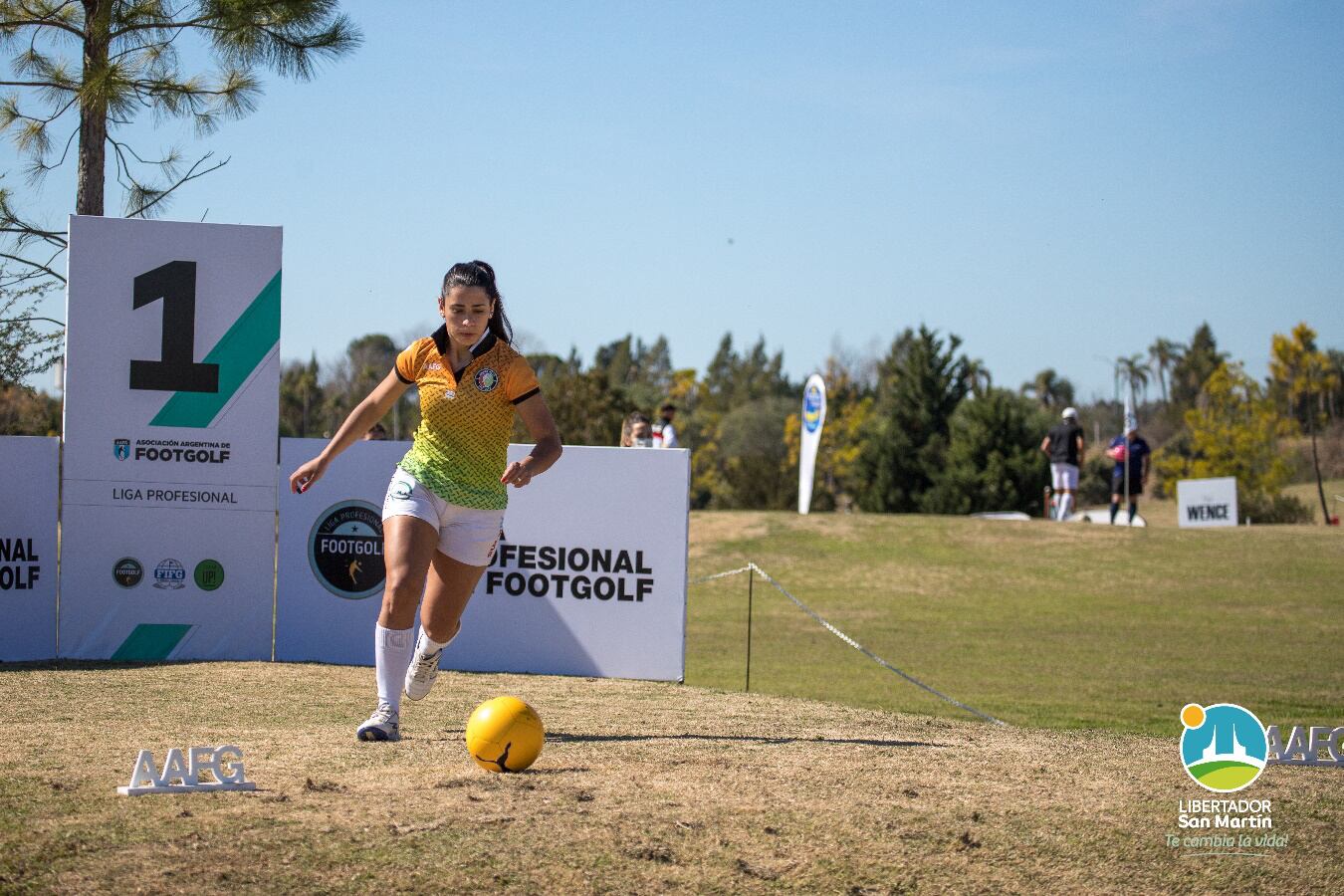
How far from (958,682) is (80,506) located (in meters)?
9.31

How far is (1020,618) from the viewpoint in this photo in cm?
2097

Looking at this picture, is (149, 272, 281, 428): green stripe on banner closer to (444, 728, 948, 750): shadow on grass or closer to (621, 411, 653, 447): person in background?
(444, 728, 948, 750): shadow on grass

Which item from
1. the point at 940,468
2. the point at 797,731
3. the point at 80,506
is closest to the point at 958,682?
the point at 797,731

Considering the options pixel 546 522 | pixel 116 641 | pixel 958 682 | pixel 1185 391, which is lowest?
pixel 958 682

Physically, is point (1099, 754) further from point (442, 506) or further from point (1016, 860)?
point (442, 506)

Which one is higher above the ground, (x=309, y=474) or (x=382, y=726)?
(x=309, y=474)

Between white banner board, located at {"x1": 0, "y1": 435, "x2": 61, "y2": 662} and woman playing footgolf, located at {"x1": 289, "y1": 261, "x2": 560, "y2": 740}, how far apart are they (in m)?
5.00

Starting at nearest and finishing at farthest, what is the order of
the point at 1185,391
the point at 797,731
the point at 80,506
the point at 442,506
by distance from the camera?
the point at 442,506 → the point at 797,731 → the point at 80,506 → the point at 1185,391

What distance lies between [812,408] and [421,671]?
66.7 ft

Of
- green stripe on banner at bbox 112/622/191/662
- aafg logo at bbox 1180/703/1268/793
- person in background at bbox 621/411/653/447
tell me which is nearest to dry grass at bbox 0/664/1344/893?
aafg logo at bbox 1180/703/1268/793

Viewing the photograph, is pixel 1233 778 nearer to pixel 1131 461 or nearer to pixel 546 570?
pixel 546 570

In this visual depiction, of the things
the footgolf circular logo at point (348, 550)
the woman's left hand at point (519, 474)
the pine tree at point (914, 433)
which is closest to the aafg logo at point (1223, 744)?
the woman's left hand at point (519, 474)

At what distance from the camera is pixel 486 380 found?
6.26 m

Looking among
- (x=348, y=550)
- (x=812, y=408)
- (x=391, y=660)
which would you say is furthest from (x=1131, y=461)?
(x=391, y=660)
